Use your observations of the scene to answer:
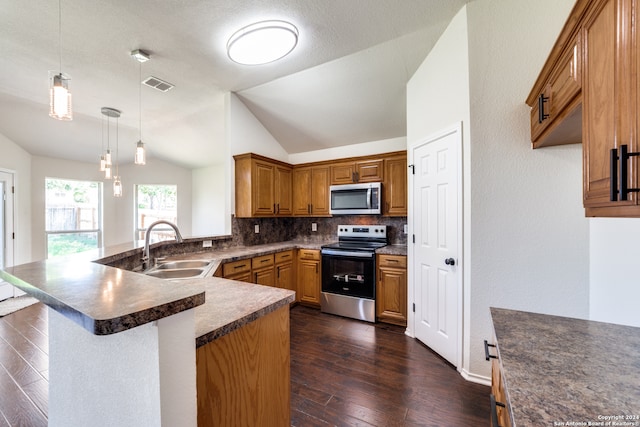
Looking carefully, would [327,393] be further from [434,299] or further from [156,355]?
[156,355]

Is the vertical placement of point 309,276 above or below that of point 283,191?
below

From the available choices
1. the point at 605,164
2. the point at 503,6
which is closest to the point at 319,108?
the point at 503,6

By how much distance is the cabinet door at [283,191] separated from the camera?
3.96 meters

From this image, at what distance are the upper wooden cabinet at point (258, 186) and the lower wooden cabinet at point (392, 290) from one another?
5.86 ft

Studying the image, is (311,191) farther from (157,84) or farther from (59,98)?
(59,98)

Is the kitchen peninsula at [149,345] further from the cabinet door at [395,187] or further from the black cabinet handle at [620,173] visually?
the cabinet door at [395,187]

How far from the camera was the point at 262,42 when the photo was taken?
7.23 feet

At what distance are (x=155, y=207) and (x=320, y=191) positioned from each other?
4612 mm

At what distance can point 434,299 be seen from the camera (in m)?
2.40

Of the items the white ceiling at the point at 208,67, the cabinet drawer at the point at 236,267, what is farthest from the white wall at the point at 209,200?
the cabinet drawer at the point at 236,267

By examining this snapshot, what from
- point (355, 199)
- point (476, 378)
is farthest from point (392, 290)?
point (355, 199)

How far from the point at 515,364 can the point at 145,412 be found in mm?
1117

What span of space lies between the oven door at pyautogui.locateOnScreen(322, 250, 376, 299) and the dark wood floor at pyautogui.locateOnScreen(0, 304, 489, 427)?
479 mm

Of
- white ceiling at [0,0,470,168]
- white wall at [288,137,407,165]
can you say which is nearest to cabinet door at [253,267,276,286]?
white wall at [288,137,407,165]
